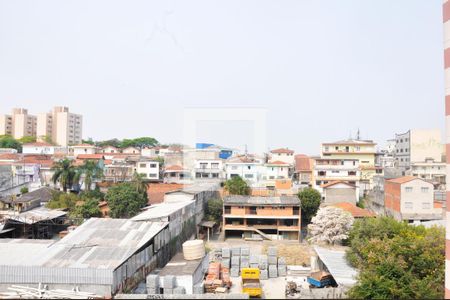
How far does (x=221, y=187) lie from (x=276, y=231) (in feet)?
31.7

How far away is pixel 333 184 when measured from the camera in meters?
30.2

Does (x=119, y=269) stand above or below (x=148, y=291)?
above

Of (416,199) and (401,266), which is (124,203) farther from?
(416,199)

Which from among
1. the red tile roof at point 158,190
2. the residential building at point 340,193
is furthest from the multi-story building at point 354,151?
the red tile roof at point 158,190

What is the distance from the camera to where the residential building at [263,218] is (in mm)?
24094

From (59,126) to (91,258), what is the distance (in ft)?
216

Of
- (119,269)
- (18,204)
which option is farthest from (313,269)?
(18,204)

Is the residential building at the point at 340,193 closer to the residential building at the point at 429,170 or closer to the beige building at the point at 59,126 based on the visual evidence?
the residential building at the point at 429,170

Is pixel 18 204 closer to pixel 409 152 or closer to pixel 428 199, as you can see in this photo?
pixel 428 199

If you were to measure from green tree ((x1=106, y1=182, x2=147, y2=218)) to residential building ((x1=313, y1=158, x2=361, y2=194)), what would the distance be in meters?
15.5

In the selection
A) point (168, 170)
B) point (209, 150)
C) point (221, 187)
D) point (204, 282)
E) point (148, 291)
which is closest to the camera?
point (148, 291)

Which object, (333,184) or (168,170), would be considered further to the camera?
(168,170)

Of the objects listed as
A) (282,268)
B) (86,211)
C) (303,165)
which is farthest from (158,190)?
(282,268)

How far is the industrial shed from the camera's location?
11539 millimetres
